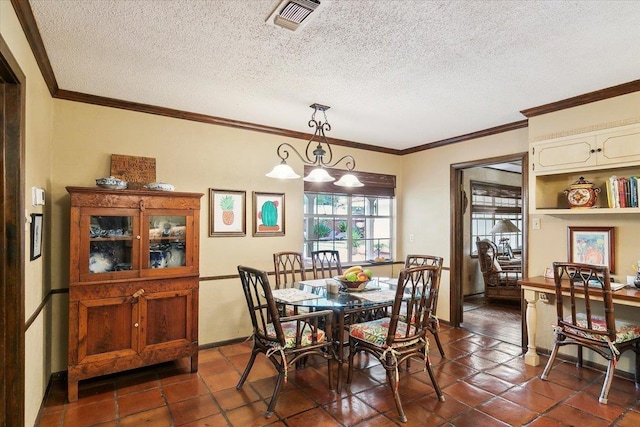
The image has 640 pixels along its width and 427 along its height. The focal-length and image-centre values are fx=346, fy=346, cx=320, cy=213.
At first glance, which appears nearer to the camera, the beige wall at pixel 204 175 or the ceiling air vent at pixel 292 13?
the ceiling air vent at pixel 292 13

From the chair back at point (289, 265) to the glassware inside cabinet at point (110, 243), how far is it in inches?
56.5

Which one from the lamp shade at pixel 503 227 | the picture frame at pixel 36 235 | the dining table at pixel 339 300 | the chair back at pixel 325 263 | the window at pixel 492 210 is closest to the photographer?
the picture frame at pixel 36 235

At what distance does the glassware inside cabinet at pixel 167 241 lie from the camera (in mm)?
2998

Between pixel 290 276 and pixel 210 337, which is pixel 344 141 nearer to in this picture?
pixel 290 276

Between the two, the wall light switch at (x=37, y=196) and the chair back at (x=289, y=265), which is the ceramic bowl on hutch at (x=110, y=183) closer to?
the wall light switch at (x=37, y=196)

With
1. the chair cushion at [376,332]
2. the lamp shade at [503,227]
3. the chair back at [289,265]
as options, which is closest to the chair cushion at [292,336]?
the chair cushion at [376,332]

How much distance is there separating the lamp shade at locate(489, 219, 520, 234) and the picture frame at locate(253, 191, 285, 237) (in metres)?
4.22

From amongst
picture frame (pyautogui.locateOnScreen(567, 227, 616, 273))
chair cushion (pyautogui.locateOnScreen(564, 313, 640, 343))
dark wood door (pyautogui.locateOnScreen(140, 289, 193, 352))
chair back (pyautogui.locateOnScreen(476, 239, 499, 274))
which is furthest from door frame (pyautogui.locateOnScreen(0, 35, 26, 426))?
chair back (pyautogui.locateOnScreen(476, 239, 499, 274))

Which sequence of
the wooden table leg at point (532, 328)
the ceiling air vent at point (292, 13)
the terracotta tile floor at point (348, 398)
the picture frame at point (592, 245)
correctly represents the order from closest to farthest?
the ceiling air vent at point (292, 13), the terracotta tile floor at point (348, 398), the picture frame at point (592, 245), the wooden table leg at point (532, 328)

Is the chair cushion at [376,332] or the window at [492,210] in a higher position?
the window at [492,210]

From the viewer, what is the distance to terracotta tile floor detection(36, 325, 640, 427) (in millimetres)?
2363

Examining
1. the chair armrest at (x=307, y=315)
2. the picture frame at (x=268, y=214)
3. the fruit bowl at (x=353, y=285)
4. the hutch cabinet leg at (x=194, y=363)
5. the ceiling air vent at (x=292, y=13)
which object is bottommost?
the hutch cabinet leg at (x=194, y=363)

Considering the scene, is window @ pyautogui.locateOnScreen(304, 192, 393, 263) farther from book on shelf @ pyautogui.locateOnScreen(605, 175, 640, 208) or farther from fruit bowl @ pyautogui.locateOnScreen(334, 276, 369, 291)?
book on shelf @ pyautogui.locateOnScreen(605, 175, 640, 208)

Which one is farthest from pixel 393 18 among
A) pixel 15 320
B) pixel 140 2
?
pixel 15 320
